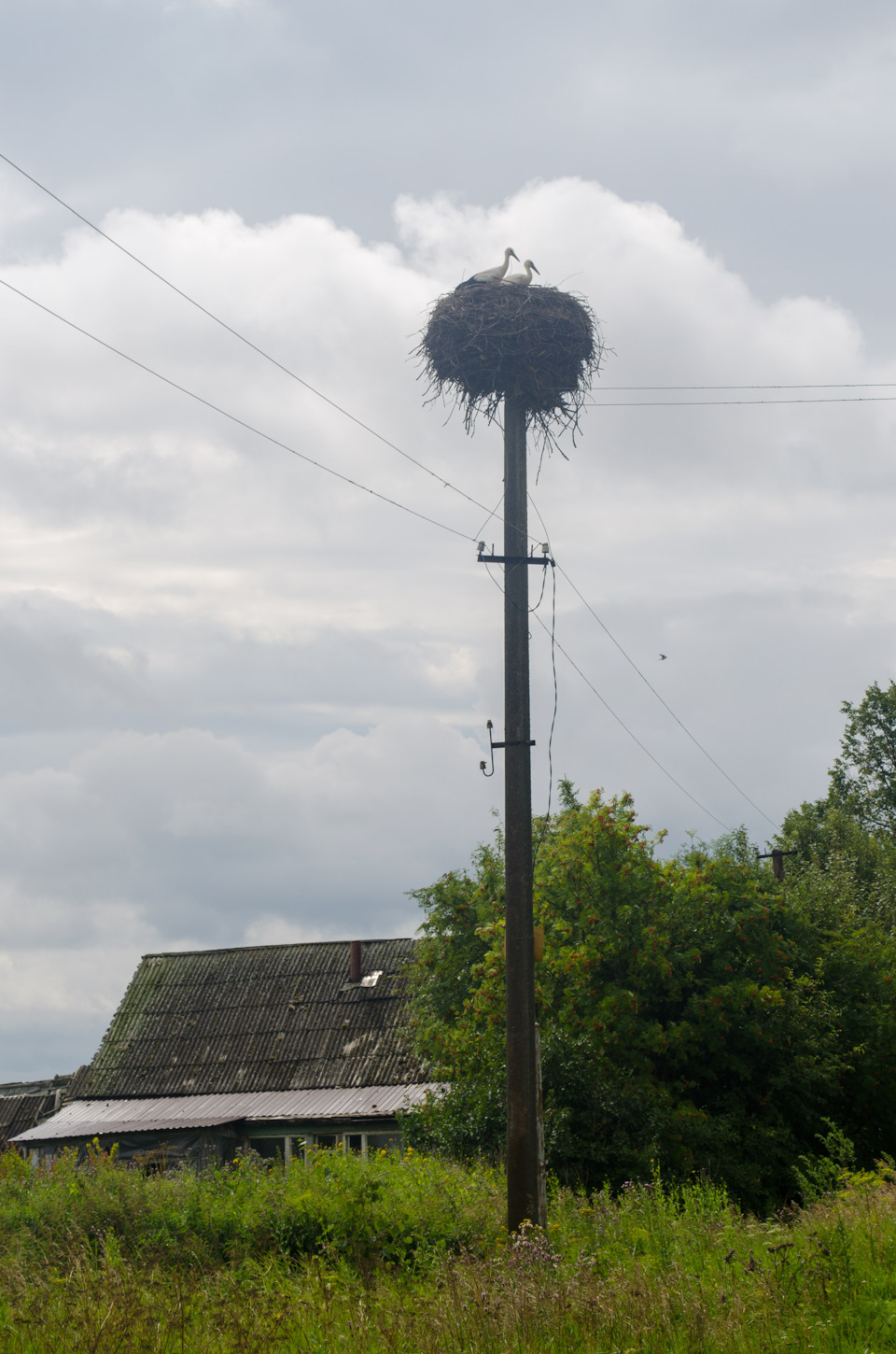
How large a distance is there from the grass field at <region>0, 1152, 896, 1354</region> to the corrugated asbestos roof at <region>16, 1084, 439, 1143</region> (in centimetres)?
941

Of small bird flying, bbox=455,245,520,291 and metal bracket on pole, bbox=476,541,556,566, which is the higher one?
small bird flying, bbox=455,245,520,291

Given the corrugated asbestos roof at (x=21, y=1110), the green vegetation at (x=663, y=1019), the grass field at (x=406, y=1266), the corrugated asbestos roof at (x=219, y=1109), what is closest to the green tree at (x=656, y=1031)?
the green vegetation at (x=663, y=1019)

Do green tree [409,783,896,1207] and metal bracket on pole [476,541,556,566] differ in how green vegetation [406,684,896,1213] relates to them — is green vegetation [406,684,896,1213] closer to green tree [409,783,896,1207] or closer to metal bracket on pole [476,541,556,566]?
green tree [409,783,896,1207]

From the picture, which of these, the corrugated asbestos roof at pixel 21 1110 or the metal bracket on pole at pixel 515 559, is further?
the corrugated asbestos roof at pixel 21 1110

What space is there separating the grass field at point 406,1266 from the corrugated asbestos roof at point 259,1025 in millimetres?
11881

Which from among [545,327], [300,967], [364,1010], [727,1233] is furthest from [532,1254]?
[300,967]

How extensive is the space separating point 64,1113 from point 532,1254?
2017 cm

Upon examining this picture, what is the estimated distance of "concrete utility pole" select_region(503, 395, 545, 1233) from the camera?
9.04 metres

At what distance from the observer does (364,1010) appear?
2458 cm

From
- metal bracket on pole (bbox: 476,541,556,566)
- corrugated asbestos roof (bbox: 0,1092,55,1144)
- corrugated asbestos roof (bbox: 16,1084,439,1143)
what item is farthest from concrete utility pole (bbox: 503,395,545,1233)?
corrugated asbestos roof (bbox: 0,1092,55,1144)

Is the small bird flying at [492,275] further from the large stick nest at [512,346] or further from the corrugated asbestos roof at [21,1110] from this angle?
the corrugated asbestos roof at [21,1110]

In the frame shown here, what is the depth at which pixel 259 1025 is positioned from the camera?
25.3m

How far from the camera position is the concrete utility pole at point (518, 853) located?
9.04m

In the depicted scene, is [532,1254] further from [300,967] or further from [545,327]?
[300,967]
